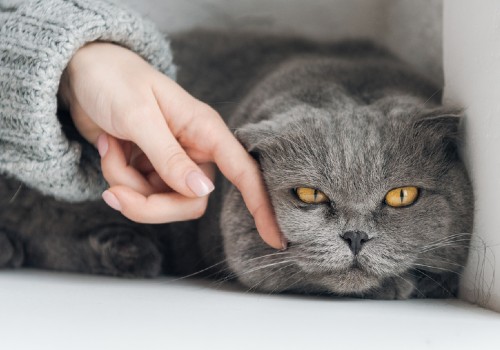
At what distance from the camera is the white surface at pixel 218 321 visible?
0.85 meters

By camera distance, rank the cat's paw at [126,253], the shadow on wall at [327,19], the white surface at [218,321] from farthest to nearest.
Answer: the shadow on wall at [327,19] → the cat's paw at [126,253] → the white surface at [218,321]

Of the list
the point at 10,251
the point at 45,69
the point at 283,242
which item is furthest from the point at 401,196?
the point at 10,251

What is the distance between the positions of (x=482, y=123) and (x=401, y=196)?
0.18m

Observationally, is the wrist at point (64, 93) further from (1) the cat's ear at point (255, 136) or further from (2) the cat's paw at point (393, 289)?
(2) the cat's paw at point (393, 289)

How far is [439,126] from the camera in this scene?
1190 mm

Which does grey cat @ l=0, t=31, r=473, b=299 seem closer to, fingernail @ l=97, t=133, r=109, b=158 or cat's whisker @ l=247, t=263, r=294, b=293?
cat's whisker @ l=247, t=263, r=294, b=293

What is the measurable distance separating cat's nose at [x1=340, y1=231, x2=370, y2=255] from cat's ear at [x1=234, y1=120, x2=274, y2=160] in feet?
0.78

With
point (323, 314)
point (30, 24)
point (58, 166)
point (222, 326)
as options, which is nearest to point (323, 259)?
point (323, 314)

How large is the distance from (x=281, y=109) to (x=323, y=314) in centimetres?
51

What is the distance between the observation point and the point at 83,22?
1.17m

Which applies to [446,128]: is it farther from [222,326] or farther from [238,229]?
[222,326]

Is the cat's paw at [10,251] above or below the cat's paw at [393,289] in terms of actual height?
below

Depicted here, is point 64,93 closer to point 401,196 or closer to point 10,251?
point 10,251

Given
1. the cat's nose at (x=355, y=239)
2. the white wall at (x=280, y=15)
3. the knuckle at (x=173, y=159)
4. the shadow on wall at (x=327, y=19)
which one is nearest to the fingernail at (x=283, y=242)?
the cat's nose at (x=355, y=239)
